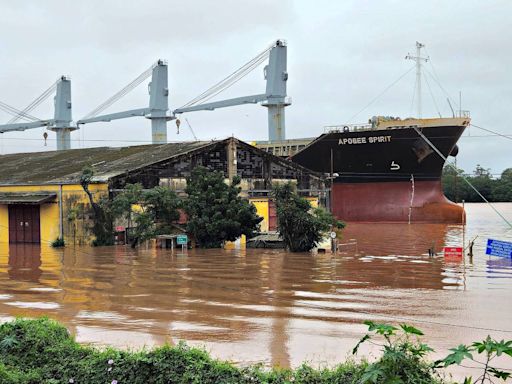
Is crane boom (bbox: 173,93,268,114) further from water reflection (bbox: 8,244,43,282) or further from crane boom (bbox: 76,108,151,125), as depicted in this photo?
water reflection (bbox: 8,244,43,282)

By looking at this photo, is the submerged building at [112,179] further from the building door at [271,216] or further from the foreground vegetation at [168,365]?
the foreground vegetation at [168,365]

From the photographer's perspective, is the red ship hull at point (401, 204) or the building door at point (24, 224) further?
the red ship hull at point (401, 204)

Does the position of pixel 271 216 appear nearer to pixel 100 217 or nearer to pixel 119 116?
pixel 100 217

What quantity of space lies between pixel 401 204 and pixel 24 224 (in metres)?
24.4

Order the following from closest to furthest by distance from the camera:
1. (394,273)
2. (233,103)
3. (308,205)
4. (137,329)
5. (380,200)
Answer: (137,329) → (394,273) → (308,205) → (380,200) → (233,103)

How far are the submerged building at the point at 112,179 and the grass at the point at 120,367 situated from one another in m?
16.5

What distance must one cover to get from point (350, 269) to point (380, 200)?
2564 centimetres

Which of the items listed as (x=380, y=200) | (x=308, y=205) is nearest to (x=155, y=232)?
(x=308, y=205)

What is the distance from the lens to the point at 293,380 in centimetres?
500

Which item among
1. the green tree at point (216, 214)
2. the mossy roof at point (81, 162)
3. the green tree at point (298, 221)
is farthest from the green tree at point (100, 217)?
the green tree at point (298, 221)

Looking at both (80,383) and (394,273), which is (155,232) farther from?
(80,383)

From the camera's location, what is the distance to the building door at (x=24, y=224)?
2402 centimetres

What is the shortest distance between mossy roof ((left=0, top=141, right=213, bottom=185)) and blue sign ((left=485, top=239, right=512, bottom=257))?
39.9 ft

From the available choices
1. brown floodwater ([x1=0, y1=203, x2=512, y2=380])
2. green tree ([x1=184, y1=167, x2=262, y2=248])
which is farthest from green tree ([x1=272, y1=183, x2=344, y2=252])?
green tree ([x1=184, y1=167, x2=262, y2=248])
